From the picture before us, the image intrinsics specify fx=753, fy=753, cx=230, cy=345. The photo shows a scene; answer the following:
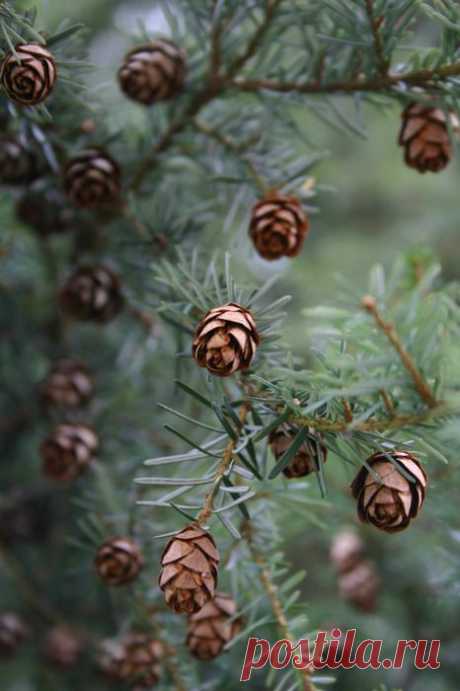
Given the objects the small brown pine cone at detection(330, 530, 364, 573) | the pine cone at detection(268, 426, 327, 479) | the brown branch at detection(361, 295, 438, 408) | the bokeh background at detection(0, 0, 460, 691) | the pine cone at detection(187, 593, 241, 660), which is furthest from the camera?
the small brown pine cone at detection(330, 530, 364, 573)

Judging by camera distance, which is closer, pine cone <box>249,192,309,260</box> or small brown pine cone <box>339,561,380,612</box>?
pine cone <box>249,192,309,260</box>

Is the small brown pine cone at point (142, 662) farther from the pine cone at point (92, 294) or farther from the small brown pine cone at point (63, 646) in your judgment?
the pine cone at point (92, 294)

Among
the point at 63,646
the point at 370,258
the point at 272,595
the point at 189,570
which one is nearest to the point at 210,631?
the point at 272,595

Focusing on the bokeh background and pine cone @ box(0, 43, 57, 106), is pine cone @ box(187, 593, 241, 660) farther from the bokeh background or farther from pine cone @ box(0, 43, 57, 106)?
pine cone @ box(0, 43, 57, 106)

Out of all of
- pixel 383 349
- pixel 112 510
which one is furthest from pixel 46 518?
pixel 383 349

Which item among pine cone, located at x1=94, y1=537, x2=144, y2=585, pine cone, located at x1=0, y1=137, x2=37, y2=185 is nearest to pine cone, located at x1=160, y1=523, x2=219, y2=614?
pine cone, located at x1=94, y1=537, x2=144, y2=585

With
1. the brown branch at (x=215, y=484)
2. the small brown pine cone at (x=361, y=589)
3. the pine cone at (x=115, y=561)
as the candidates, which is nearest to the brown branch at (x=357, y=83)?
the brown branch at (x=215, y=484)

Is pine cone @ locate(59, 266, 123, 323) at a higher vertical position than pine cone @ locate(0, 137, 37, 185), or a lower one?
lower
